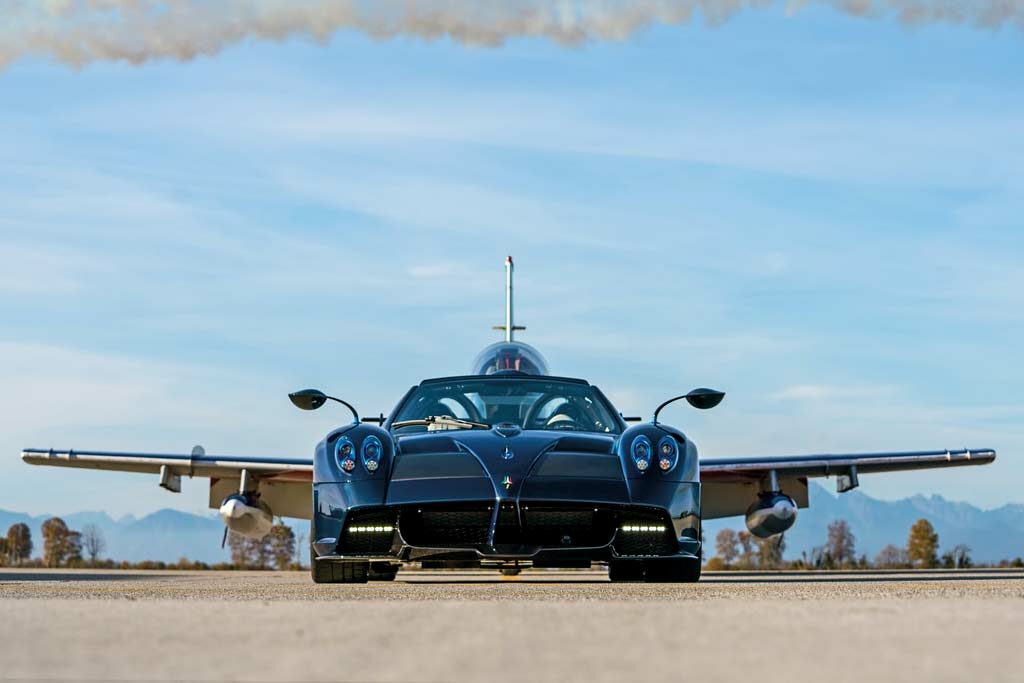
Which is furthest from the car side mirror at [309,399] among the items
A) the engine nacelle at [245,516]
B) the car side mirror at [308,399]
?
the engine nacelle at [245,516]

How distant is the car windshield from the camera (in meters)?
11.1

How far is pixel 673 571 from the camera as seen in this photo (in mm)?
9688

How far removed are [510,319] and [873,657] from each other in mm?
29630

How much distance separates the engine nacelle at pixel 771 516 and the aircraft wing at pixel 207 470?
20.6 feet

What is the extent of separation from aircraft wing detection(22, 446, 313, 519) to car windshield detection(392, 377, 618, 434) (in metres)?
9.12

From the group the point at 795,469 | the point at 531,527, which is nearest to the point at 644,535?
the point at 531,527

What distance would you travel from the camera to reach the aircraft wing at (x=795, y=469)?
66.2ft

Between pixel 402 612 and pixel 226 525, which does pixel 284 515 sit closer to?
pixel 226 525

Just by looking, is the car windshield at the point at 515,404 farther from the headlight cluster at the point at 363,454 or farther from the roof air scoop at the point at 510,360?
the roof air scoop at the point at 510,360

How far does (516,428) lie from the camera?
32.6ft

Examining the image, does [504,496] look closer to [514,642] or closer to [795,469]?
[514,642]

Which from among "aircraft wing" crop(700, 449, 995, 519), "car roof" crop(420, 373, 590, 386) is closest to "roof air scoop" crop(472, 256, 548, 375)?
"aircraft wing" crop(700, 449, 995, 519)

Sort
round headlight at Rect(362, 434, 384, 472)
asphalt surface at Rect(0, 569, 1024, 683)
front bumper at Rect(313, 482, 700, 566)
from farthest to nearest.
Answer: round headlight at Rect(362, 434, 384, 472) < front bumper at Rect(313, 482, 700, 566) < asphalt surface at Rect(0, 569, 1024, 683)

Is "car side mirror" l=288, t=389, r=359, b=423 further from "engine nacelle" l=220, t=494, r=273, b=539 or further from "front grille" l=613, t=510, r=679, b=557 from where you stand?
"engine nacelle" l=220, t=494, r=273, b=539
